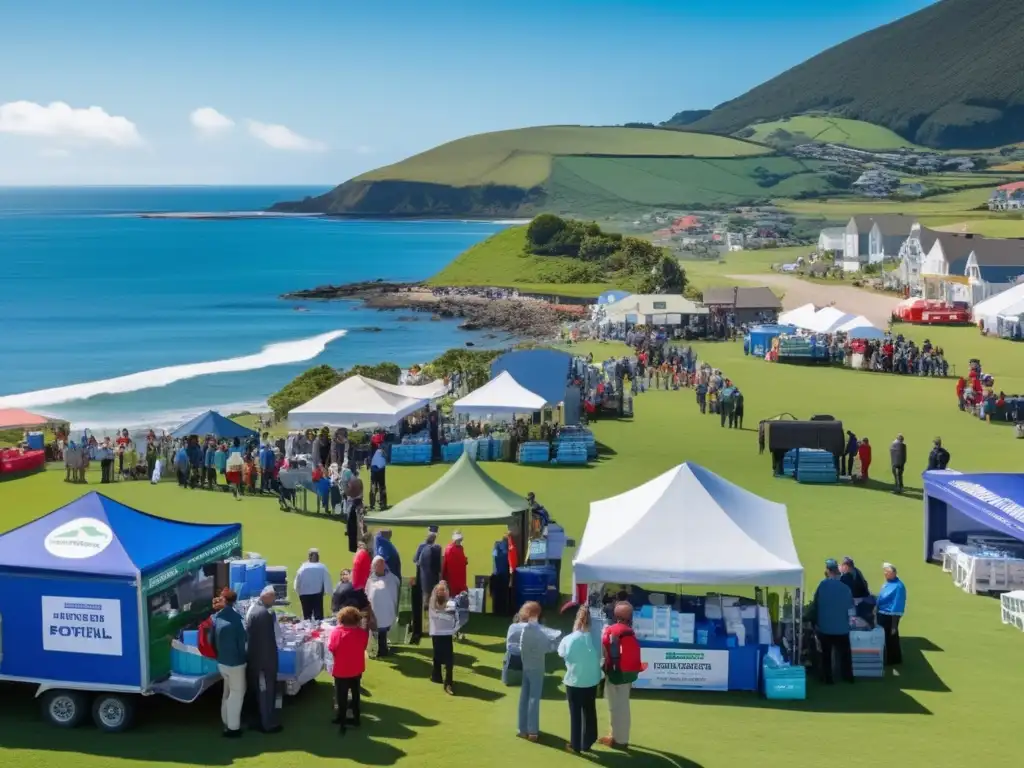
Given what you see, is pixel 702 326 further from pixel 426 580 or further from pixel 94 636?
pixel 94 636

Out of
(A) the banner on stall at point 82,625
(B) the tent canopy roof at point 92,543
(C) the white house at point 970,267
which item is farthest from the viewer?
(C) the white house at point 970,267

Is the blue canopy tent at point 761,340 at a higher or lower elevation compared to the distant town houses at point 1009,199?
lower

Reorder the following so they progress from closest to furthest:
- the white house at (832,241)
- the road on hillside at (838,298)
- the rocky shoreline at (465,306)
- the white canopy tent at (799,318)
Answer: the white canopy tent at (799,318)
the road on hillside at (838,298)
the rocky shoreline at (465,306)
the white house at (832,241)

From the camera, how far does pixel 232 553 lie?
12.5 metres

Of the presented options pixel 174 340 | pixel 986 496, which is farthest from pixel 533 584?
pixel 174 340

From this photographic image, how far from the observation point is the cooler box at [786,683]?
1159 centimetres

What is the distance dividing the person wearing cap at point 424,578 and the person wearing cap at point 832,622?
3.88 m

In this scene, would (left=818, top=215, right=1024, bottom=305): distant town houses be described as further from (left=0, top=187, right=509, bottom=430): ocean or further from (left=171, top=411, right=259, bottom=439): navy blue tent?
(left=171, top=411, right=259, bottom=439): navy blue tent

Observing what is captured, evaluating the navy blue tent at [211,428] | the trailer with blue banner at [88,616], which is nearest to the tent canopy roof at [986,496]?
the trailer with blue banner at [88,616]

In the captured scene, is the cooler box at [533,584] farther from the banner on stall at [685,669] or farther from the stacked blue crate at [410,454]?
the stacked blue crate at [410,454]

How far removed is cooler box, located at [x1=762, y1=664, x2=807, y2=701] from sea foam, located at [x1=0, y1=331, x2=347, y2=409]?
1843 inches

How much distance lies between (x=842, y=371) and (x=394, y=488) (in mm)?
22529

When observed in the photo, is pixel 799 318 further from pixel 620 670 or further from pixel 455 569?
pixel 620 670

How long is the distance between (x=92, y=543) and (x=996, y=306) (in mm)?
47408
